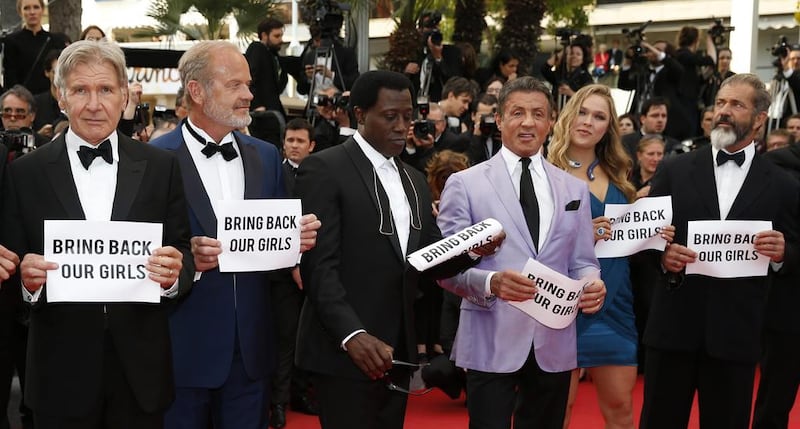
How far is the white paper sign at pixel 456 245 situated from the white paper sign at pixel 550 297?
9.8 inches

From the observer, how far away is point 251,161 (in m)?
4.00

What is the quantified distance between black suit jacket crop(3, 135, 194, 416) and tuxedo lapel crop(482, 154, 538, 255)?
4.31 feet

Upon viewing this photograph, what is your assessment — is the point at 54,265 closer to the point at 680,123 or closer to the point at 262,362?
the point at 262,362

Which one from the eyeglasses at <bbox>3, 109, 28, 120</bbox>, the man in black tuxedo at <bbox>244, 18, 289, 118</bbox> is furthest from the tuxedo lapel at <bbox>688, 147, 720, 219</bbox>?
the man in black tuxedo at <bbox>244, 18, 289, 118</bbox>

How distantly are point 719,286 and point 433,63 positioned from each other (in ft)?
21.5

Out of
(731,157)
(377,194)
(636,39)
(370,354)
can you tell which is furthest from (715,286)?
(636,39)

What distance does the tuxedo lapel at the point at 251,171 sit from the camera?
3.94 meters

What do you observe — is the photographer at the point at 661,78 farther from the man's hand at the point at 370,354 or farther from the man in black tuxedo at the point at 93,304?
the man in black tuxedo at the point at 93,304

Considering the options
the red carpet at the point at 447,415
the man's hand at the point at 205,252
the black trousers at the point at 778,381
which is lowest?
the red carpet at the point at 447,415

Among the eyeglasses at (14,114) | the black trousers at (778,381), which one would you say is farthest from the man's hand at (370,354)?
the eyeglasses at (14,114)

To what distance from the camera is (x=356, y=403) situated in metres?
3.82

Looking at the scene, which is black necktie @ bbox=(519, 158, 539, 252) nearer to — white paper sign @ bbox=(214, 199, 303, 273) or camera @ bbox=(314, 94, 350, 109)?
white paper sign @ bbox=(214, 199, 303, 273)

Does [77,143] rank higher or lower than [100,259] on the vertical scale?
higher

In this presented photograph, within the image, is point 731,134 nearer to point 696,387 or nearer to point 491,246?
point 696,387
